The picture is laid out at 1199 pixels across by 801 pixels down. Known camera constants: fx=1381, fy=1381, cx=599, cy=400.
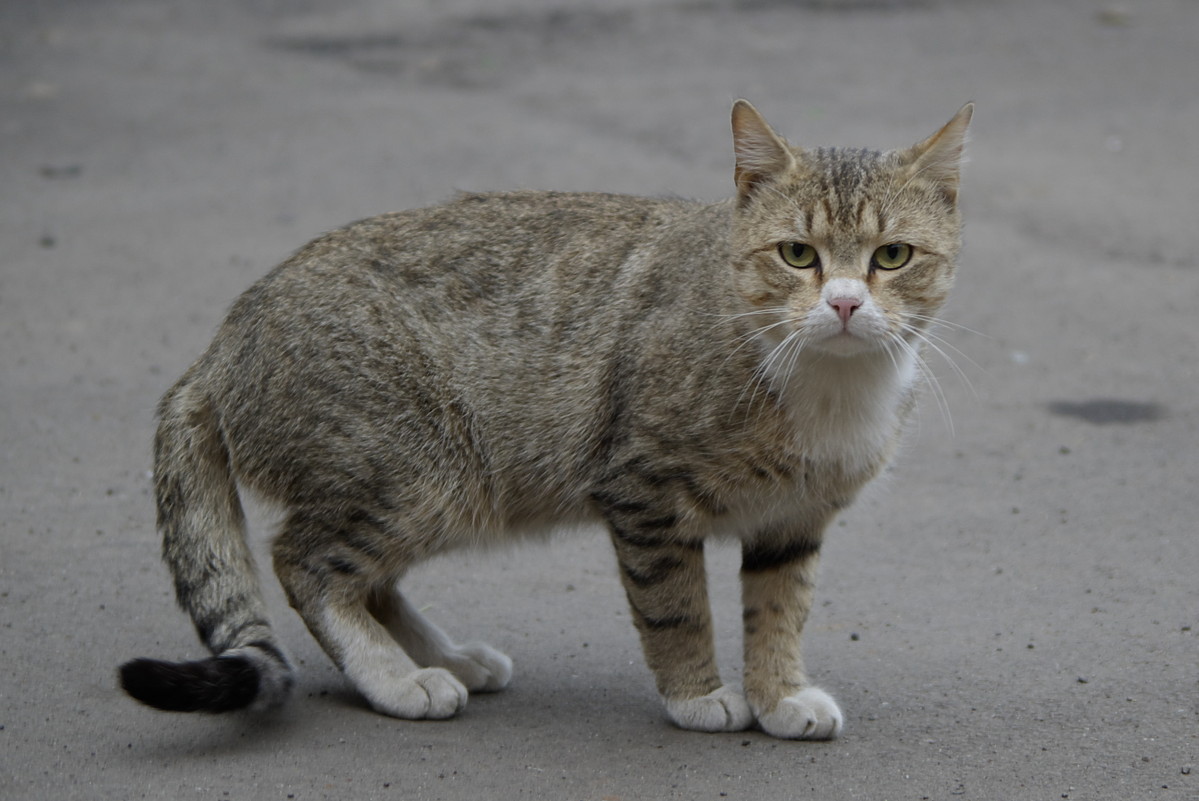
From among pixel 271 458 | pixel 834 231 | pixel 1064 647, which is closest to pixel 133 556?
pixel 271 458

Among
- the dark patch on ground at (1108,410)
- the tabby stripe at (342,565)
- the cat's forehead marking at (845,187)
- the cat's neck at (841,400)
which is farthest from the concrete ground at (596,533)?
the cat's forehead marking at (845,187)

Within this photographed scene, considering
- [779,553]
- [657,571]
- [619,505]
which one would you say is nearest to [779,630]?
[779,553]

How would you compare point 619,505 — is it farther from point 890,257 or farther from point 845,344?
point 890,257

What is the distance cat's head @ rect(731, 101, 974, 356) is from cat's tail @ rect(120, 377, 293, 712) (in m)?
1.62

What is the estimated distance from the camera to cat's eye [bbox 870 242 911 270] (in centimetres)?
361

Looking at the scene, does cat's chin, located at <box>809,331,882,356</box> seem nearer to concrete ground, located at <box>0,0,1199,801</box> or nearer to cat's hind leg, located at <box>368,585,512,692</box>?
concrete ground, located at <box>0,0,1199,801</box>

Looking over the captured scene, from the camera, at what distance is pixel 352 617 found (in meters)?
4.00

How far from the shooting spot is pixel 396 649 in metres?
4.04

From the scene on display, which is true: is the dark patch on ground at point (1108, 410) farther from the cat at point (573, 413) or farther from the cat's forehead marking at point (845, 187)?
the cat's forehead marking at point (845, 187)

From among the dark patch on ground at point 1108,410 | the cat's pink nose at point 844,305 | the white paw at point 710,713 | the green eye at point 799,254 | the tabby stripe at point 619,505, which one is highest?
the green eye at point 799,254

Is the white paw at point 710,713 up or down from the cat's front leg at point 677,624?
down

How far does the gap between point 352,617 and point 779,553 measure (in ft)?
4.16

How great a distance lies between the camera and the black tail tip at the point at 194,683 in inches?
132

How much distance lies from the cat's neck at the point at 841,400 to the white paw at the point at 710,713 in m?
0.75
